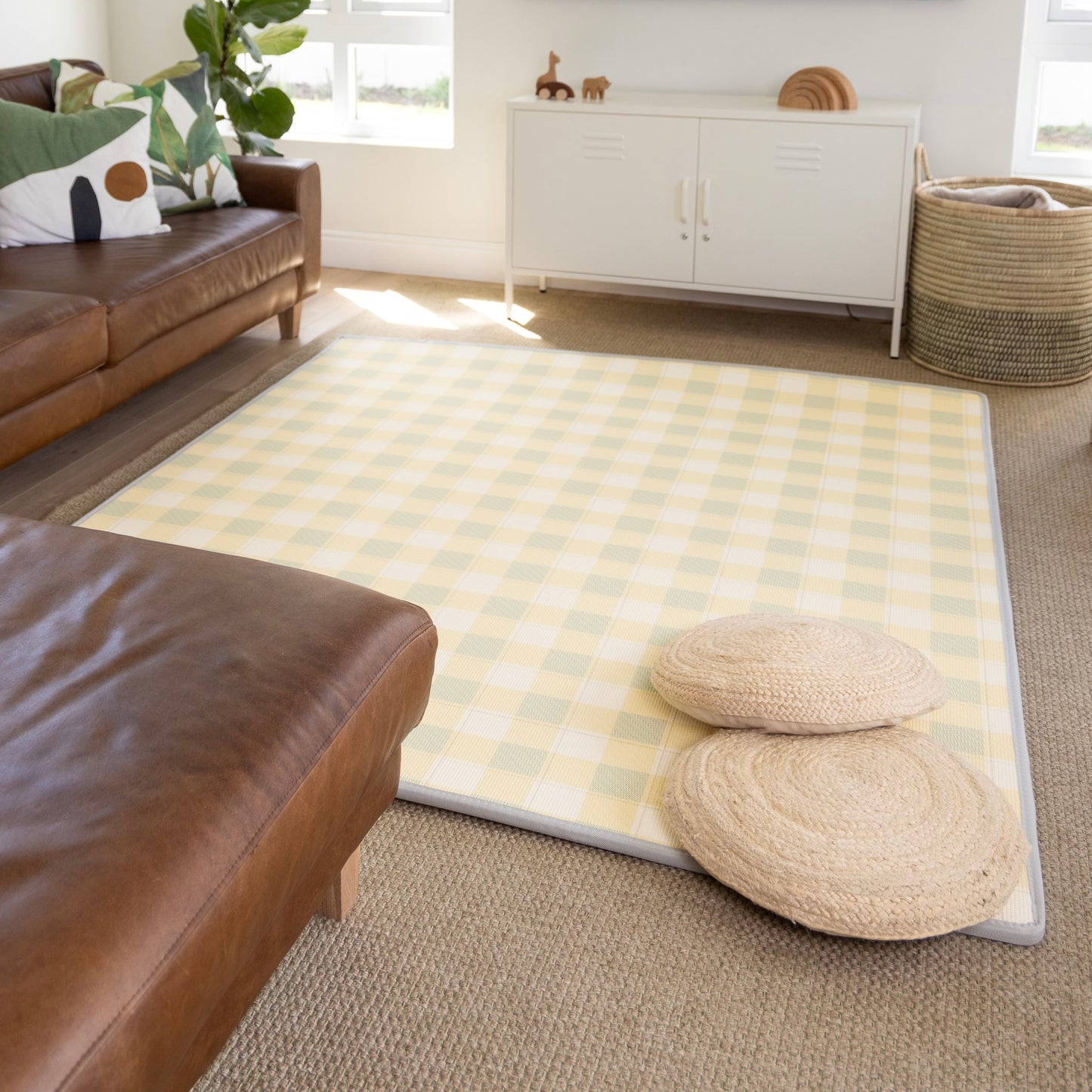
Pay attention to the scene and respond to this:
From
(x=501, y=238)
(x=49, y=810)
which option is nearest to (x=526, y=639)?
(x=49, y=810)

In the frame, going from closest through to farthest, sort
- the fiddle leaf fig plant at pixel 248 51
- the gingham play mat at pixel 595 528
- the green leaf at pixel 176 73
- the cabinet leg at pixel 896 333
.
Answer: the gingham play mat at pixel 595 528 → the green leaf at pixel 176 73 → the cabinet leg at pixel 896 333 → the fiddle leaf fig plant at pixel 248 51

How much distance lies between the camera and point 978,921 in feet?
4.64

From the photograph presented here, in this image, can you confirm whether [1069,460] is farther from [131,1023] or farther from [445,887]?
[131,1023]

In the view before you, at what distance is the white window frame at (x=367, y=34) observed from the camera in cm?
418

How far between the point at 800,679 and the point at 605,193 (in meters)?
2.37

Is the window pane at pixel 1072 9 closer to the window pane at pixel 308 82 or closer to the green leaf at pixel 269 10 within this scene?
the green leaf at pixel 269 10

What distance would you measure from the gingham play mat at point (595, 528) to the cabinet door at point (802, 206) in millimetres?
376

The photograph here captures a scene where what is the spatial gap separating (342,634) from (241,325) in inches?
83.4

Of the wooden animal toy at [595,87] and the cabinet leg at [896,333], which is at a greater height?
the wooden animal toy at [595,87]

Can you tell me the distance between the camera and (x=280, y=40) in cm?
398

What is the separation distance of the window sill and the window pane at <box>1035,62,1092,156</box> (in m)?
1.94

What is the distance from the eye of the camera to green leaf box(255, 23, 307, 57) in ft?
13.0

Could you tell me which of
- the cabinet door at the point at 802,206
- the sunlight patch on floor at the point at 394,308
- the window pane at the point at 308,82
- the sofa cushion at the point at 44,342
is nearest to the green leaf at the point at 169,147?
the sunlight patch on floor at the point at 394,308

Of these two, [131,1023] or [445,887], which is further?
[445,887]
